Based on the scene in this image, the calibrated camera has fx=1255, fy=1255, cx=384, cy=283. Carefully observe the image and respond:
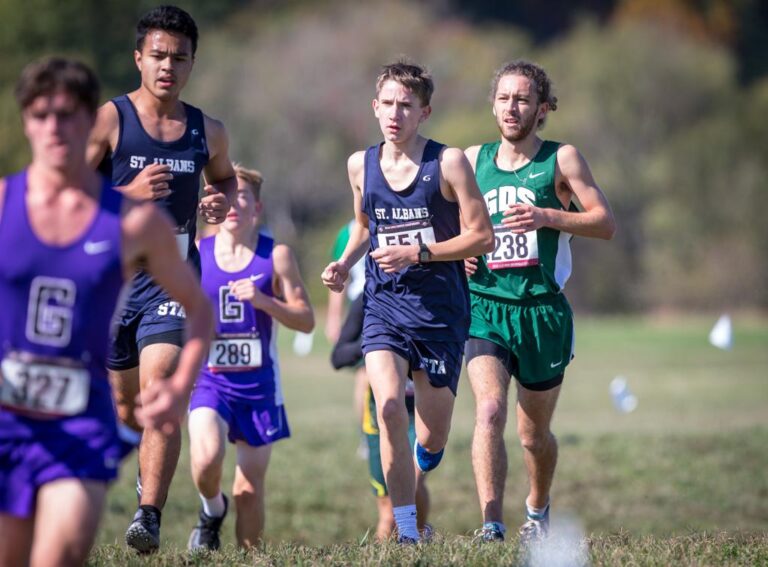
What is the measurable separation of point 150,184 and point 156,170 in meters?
0.10

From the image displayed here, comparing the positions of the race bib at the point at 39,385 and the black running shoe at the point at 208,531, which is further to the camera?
the black running shoe at the point at 208,531

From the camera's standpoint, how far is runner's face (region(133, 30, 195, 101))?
7.07 metres

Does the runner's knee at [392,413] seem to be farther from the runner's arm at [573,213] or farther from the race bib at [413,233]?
the runner's arm at [573,213]

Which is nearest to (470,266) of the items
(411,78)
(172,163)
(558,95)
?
(411,78)

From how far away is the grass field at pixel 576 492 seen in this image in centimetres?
631

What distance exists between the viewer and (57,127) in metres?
4.59

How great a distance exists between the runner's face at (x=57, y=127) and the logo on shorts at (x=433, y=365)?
9.88 ft

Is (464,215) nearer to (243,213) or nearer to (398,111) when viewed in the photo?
(398,111)

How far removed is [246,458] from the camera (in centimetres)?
843

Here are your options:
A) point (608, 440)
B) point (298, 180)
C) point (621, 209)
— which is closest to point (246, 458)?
point (608, 440)

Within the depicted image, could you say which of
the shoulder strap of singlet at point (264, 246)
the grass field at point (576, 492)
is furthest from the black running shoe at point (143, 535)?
the shoulder strap of singlet at point (264, 246)

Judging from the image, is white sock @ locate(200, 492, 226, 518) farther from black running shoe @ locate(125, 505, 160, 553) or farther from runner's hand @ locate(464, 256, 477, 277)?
runner's hand @ locate(464, 256, 477, 277)

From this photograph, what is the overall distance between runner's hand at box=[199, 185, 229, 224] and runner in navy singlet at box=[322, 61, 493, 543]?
770 mm

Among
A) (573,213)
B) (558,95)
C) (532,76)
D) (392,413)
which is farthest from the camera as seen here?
(558,95)
